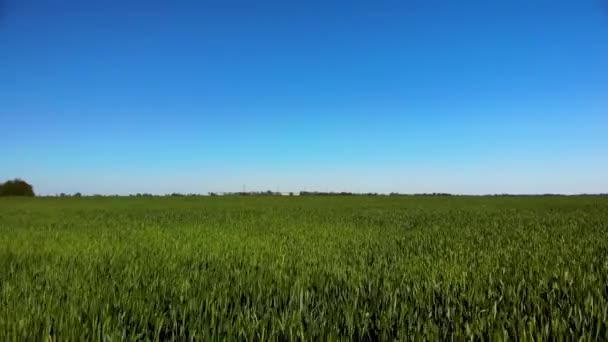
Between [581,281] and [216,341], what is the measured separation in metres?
4.80

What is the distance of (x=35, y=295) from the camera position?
16.6 feet

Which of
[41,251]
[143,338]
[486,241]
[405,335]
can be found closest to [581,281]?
[405,335]

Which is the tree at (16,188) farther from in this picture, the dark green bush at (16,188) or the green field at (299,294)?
the green field at (299,294)

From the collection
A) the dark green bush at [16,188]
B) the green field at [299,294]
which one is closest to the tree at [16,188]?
the dark green bush at [16,188]

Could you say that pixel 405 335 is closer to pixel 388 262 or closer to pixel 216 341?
pixel 216 341

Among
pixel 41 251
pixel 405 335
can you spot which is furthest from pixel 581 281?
pixel 41 251

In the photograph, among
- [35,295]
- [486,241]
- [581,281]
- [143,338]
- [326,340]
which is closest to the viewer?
[326,340]

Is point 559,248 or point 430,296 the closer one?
point 430,296

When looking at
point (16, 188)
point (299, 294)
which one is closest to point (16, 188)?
point (16, 188)

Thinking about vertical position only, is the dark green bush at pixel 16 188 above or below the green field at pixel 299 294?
above

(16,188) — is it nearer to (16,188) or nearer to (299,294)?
(16,188)

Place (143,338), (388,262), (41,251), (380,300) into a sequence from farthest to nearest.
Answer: (41,251), (388,262), (380,300), (143,338)

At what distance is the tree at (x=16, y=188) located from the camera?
71375 mm

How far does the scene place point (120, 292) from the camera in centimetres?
493
